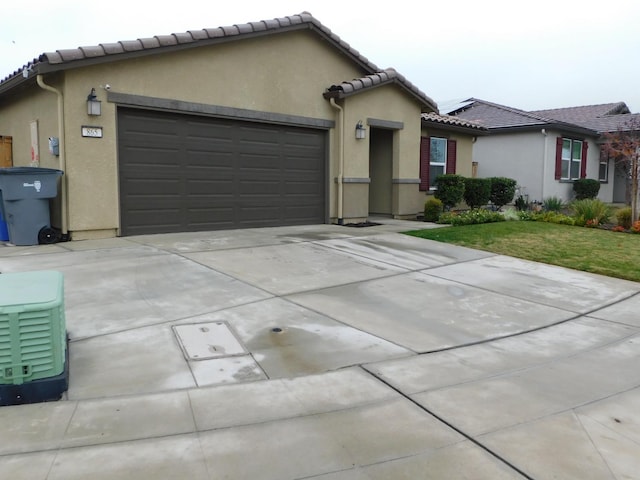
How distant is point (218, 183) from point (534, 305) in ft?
23.6

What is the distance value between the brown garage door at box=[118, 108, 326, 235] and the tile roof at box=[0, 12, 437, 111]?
46.2 inches

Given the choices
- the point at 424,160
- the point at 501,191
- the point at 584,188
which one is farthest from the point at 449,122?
the point at 584,188

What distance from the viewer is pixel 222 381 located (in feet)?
13.2

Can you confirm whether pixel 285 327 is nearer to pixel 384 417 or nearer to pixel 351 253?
pixel 384 417

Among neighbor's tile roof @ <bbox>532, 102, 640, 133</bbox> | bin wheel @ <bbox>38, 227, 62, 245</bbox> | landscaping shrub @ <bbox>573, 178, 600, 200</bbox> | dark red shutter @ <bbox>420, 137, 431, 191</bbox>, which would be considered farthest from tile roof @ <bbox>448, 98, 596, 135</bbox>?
bin wheel @ <bbox>38, 227, 62, 245</bbox>

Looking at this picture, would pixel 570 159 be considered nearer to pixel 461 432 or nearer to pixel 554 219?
pixel 554 219

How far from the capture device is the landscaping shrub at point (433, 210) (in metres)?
14.5

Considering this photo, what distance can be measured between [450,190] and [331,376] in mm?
11946

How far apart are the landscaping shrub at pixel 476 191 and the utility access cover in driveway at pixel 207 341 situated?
12.3 meters

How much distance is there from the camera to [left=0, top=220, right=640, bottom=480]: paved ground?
2.99 metres

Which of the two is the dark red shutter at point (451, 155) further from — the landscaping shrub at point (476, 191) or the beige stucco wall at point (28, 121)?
the beige stucco wall at point (28, 121)

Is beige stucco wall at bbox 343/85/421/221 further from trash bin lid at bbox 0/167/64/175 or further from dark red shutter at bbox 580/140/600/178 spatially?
dark red shutter at bbox 580/140/600/178

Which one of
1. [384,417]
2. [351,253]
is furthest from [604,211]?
[384,417]

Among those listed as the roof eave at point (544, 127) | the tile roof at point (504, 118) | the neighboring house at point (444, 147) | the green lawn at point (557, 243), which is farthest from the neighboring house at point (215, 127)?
the tile roof at point (504, 118)
